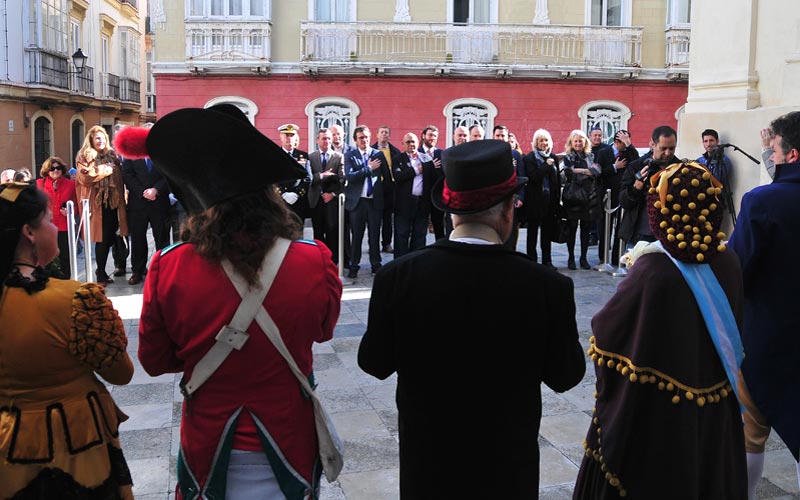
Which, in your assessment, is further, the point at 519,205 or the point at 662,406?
the point at 519,205

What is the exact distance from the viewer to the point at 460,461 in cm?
264

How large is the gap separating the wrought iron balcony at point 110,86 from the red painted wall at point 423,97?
13.2 m

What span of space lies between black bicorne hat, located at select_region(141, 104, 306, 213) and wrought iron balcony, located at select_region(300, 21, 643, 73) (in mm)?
18596

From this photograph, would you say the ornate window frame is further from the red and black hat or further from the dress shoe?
the red and black hat

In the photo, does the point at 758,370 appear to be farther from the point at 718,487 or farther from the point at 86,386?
the point at 86,386

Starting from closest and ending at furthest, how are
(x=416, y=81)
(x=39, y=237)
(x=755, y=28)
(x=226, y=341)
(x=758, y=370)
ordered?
(x=226, y=341) → (x=39, y=237) → (x=758, y=370) → (x=755, y=28) → (x=416, y=81)

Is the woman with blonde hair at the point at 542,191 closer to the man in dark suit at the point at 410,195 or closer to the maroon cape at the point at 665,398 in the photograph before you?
the man in dark suit at the point at 410,195

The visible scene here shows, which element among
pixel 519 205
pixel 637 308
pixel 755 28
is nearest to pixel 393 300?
pixel 637 308

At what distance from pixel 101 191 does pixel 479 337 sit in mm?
8491

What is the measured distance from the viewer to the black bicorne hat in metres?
2.62

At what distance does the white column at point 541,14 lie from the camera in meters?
21.3

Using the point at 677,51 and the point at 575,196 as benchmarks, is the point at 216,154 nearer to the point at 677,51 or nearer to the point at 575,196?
the point at 575,196

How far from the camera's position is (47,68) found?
25.8 meters

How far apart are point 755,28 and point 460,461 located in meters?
6.31
